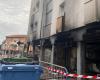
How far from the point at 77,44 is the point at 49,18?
25.8ft

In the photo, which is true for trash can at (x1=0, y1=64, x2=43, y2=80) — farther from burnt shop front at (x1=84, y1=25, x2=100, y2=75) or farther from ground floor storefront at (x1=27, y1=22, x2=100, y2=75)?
burnt shop front at (x1=84, y1=25, x2=100, y2=75)

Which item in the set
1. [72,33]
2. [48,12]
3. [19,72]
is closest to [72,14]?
[72,33]

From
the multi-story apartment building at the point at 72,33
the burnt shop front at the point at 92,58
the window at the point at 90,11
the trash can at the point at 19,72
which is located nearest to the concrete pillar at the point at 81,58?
the multi-story apartment building at the point at 72,33

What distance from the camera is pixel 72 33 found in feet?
48.2

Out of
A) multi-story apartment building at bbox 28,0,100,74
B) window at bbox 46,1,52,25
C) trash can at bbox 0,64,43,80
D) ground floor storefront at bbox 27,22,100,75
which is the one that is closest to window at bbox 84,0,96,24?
multi-story apartment building at bbox 28,0,100,74

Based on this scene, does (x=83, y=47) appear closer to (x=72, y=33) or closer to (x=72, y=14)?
(x=72, y=33)

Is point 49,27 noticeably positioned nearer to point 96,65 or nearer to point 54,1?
point 54,1

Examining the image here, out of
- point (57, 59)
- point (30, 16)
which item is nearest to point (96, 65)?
point (57, 59)

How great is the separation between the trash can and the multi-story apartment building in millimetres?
4639

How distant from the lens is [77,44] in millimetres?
14047

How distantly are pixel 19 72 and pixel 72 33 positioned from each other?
662cm

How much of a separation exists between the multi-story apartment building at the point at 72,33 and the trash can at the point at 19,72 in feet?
15.2

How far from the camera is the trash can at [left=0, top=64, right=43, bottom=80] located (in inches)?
350

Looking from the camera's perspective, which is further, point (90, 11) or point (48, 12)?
point (48, 12)
